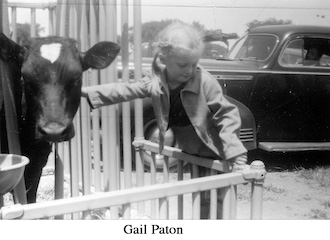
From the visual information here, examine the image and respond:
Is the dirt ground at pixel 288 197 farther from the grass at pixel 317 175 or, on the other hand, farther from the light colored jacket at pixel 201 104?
the light colored jacket at pixel 201 104

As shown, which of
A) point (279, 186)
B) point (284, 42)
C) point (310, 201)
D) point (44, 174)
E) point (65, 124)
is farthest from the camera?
point (284, 42)

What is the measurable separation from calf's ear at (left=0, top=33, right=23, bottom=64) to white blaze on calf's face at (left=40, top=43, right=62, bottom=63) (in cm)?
9

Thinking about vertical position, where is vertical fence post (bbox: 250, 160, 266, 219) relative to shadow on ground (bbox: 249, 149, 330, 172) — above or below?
above

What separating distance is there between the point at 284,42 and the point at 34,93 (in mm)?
Answer: 2515

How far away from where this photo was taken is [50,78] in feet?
4.61

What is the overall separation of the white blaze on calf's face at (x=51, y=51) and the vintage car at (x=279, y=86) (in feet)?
3.41

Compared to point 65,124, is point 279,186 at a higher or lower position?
lower

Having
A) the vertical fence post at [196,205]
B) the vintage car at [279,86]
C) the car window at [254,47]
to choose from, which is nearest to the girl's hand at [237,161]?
the vertical fence post at [196,205]

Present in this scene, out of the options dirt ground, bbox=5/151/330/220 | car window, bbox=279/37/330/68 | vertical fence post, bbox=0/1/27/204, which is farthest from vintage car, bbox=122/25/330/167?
vertical fence post, bbox=0/1/27/204

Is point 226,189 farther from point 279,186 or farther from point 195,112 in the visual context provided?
point 279,186

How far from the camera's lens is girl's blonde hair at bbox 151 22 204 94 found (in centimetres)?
142

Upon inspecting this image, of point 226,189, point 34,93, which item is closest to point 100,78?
point 34,93

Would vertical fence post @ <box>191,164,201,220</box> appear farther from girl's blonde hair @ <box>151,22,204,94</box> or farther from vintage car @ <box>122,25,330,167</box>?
vintage car @ <box>122,25,330,167</box>

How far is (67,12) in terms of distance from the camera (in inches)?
77.5
